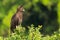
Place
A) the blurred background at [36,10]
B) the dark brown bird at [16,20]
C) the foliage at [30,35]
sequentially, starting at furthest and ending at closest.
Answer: the blurred background at [36,10], the dark brown bird at [16,20], the foliage at [30,35]

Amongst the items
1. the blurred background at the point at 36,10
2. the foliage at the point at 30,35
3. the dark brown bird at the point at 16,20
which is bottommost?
the foliage at the point at 30,35

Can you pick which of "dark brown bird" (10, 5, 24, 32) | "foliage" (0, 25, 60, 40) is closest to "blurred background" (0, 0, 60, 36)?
"dark brown bird" (10, 5, 24, 32)

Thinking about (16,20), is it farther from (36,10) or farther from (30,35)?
(36,10)

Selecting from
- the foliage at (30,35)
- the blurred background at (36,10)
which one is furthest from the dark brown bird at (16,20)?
the blurred background at (36,10)

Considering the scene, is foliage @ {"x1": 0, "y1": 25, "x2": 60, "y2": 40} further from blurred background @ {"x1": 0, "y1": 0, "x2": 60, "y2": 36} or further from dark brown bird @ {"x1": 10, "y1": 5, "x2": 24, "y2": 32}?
blurred background @ {"x1": 0, "y1": 0, "x2": 60, "y2": 36}

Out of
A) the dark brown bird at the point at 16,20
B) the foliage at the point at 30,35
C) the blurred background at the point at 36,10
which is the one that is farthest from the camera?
the blurred background at the point at 36,10

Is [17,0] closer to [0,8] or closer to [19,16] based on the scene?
[0,8]

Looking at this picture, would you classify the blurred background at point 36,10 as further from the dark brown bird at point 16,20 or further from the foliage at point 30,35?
the foliage at point 30,35

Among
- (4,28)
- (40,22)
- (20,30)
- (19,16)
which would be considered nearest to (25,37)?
(20,30)

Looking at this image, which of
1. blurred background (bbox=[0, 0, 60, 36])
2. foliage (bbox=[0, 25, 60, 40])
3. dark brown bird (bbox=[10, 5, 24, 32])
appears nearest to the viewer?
foliage (bbox=[0, 25, 60, 40])

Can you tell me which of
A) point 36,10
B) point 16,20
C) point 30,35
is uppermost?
point 36,10

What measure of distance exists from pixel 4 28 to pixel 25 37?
11.5 m

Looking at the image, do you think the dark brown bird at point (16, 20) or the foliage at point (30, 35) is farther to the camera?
the dark brown bird at point (16, 20)

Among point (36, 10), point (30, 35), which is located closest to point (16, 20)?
point (30, 35)
